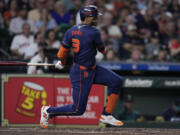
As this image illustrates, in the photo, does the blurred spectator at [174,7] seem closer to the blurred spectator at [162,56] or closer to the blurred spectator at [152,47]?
the blurred spectator at [152,47]

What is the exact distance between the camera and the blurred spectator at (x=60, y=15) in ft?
37.0

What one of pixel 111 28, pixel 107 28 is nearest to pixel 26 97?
pixel 107 28

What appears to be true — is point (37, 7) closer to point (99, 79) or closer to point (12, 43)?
point (12, 43)

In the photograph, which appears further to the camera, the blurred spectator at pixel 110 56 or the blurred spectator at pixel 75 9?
the blurred spectator at pixel 75 9

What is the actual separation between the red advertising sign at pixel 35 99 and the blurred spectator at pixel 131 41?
269 cm

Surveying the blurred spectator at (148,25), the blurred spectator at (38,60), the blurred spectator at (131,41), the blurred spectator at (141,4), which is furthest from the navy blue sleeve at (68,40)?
the blurred spectator at (141,4)

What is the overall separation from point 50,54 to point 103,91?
5.20 feet

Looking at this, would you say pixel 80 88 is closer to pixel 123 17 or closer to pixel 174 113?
pixel 174 113

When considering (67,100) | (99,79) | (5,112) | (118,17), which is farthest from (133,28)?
(99,79)

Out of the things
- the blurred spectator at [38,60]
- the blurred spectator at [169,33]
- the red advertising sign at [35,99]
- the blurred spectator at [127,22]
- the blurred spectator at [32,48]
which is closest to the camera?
the red advertising sign at [35,99]

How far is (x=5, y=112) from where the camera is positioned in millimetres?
8539

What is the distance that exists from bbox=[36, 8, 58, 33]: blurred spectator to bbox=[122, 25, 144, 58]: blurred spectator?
198 cm

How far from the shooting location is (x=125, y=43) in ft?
35.7

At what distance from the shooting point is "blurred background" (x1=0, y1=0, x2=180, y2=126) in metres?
9.43
